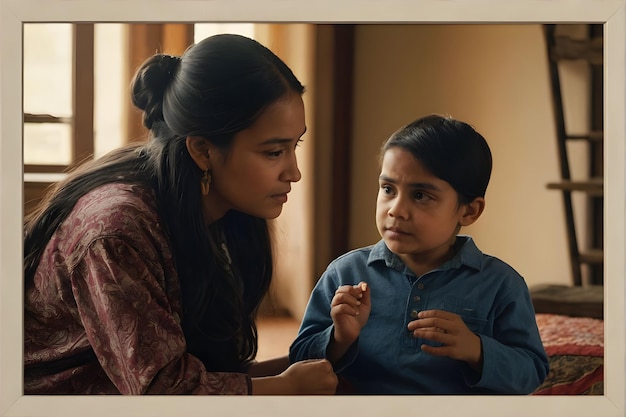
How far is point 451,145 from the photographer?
1288 mm

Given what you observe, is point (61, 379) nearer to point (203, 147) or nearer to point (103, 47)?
point (203, 147)

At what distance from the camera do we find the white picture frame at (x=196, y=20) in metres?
1.31

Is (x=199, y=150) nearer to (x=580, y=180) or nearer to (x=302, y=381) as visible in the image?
(x=302, y=381)

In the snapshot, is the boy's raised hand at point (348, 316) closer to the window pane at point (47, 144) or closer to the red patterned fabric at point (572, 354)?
the red patterned fabric at point (572, 354)

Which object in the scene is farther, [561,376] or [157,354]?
[561,376]

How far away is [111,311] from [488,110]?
0.74 m

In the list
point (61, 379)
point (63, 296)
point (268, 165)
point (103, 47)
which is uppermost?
point (103, 47)

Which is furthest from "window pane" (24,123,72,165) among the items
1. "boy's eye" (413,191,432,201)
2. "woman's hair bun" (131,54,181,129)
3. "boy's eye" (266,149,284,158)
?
"boy's eye" (413,191,432,201)

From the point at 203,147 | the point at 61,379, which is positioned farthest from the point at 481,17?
the point at 61,379

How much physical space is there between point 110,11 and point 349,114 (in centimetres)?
46

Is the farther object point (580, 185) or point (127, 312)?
point (580, 185)

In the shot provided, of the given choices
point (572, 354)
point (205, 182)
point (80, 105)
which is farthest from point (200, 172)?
point (572, 354)

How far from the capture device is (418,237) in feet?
4.21

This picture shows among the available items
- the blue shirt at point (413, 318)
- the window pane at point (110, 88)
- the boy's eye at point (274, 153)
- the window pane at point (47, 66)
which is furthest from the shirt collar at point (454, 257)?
the window pane at point (47, 66)
